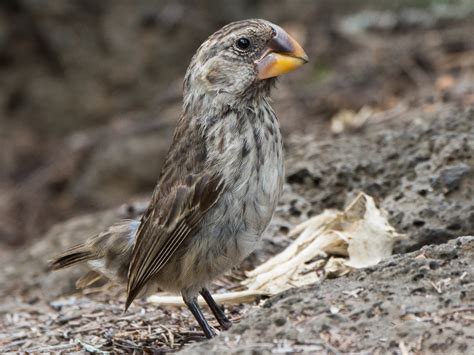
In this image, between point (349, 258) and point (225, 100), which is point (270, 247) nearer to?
point (349, 258)

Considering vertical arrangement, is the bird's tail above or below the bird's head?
below

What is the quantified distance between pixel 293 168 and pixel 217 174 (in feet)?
5.42

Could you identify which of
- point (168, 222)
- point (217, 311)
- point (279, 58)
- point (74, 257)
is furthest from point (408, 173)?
point (74, 257)

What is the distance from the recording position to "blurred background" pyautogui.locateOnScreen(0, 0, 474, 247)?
29.1 feet

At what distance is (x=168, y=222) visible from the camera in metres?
4.52

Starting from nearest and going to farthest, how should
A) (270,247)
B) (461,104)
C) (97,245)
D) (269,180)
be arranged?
(269,180) → (97,245) → (270,247) → (461,104)

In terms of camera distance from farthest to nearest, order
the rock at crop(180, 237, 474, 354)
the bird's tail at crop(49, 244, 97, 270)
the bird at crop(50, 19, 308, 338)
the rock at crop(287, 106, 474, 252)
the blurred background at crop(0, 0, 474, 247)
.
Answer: the blurred background at crop(0, 0, 474, 247) < the bird's tail at crop(49, 244, 97, 270) < the rock at crop(287, 106, 474, 252) < the bird at crop(50, 19, 308, 338) < the rock at crop(180, 237, 474, 354)

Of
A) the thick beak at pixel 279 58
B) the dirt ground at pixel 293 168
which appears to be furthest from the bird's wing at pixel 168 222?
the thick beak at pixel 279 58

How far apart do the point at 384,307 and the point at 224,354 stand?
0.66m

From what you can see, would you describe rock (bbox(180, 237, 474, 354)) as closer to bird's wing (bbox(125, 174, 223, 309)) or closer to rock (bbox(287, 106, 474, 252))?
bird's wing (bbox(125, 174, 223, 309))

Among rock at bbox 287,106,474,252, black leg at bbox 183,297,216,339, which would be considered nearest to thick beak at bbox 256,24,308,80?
rock at bbox 287,106,474,252

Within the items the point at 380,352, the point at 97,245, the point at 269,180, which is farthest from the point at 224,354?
the point at 97,245

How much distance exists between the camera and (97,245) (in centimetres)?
498

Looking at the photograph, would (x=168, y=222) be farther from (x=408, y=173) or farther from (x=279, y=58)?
(x=408, y=173)
